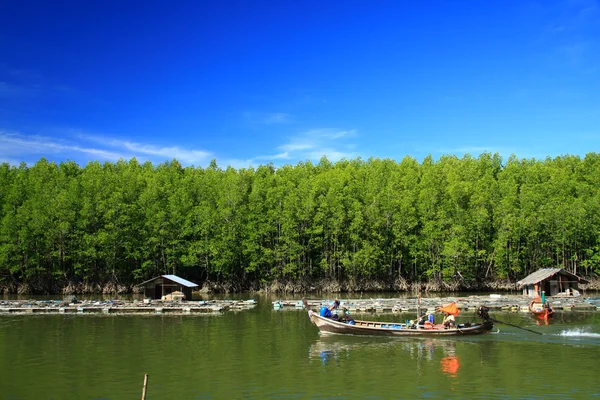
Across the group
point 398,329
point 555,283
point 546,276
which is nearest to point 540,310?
point 546,276

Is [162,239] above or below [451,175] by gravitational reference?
below

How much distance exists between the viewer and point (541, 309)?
43.2 metres

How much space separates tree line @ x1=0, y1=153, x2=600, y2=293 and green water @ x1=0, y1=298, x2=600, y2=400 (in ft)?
115

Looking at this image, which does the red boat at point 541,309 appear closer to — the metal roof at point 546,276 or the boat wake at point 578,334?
the boat wake at point 578,334

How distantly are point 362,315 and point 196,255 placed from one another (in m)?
38.0

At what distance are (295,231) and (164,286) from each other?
24313 mm

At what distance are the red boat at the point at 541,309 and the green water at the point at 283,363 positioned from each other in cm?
263

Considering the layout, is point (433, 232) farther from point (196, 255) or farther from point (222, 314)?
point (222, 314)

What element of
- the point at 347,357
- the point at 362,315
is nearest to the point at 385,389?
the point at 347,357

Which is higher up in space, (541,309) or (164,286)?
(164,286)

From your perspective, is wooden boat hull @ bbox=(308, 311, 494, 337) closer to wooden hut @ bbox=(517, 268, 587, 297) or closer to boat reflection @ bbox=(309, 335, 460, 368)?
boat reflection @ bbox=(309, 335, 460, 368)

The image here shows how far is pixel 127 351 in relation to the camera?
28625mm

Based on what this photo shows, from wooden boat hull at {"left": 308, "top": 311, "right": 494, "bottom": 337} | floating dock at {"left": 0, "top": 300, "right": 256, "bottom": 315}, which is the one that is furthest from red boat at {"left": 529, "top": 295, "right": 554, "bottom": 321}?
floating dock at {"left": 0, "top": 300, "right": 256, "bottom": 315}

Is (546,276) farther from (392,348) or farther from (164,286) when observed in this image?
(164,286)
